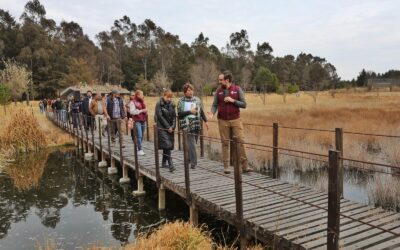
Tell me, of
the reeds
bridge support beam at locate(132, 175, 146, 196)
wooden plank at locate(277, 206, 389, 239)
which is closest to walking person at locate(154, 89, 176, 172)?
bridge support beam at locate(132, 175, 146, 196)

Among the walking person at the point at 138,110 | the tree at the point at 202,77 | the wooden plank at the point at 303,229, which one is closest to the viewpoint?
the wooden plank at the point at 303,229

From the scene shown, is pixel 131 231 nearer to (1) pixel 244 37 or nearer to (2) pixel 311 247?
(2) pixel 311 247

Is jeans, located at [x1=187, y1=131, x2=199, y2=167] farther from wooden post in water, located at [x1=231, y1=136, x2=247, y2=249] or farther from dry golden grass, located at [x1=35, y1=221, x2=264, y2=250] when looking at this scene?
dry golden grass, located at [x1=35, y1=221, x2=264, y2=250]

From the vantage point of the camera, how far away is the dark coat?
27.2 feet

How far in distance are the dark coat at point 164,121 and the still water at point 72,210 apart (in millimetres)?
1525

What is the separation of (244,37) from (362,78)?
27.5 meters

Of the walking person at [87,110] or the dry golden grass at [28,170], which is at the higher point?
the walking person at [87,110]

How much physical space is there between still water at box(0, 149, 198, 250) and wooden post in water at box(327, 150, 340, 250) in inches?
160

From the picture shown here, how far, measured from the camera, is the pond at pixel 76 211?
7379 millimetres

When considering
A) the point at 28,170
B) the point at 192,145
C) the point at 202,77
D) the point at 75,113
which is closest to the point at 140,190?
the point at 192,145

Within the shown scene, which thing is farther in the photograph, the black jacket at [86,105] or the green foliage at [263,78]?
the green foliage at [263,78]

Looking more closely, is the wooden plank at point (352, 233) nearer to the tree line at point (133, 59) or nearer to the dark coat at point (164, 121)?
the dark coat at point (164, 121)

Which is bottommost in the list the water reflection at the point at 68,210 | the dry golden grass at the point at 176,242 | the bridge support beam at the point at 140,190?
the water reflection at the point at 68,210

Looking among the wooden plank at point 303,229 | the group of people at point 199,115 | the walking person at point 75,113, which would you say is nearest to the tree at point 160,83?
the walking person at point 75,113
